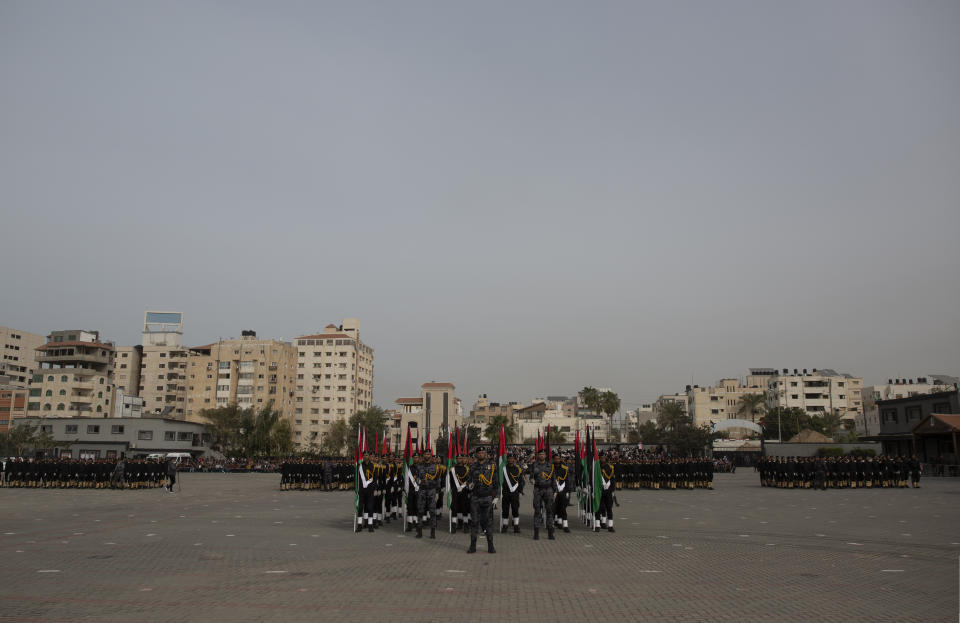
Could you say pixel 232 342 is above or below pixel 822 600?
above

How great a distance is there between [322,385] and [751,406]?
7441cm

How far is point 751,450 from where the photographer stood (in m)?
83.9

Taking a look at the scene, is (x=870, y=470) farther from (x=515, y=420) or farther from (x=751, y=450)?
(x=515, y=420)

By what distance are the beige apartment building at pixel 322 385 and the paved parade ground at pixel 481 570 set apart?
100 meters

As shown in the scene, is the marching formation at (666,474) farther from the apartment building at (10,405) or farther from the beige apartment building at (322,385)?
the apartment building at (10,405)

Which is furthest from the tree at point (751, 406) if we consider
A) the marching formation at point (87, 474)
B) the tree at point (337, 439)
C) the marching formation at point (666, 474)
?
the marching formation at point (87, 474)

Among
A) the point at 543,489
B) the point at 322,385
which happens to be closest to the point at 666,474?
the point at 543,489

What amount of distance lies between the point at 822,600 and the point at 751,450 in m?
81.0

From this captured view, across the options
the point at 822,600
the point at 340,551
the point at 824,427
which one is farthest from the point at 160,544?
the point at 824,427

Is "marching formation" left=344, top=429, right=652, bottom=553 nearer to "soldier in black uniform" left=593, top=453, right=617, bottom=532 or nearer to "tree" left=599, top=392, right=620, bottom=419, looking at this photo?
"soldier in black uniform" left=593, top=453, right=617, bottom=532

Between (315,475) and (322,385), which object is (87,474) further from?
(322,385)

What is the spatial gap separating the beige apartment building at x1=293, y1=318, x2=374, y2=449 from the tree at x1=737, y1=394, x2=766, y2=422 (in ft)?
224

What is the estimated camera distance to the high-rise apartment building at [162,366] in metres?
115

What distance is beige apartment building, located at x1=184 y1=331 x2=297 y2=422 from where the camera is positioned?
114m
